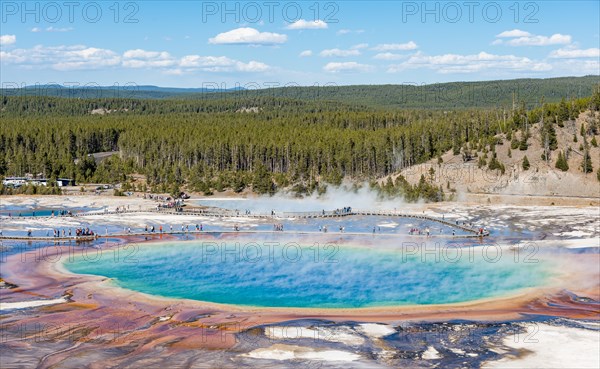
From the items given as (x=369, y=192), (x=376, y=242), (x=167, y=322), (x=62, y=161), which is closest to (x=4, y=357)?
(x=167, y=322)

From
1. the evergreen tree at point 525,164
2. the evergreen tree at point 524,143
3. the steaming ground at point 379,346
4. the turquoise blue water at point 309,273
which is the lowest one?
the steaming ground at point 379,346

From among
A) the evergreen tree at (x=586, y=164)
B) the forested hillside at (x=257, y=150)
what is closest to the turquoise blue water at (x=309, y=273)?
the forested hillside at (x=257, y=150)

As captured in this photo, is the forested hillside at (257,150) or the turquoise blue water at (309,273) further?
the forested hillside at (257,150)

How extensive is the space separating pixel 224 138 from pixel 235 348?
3399 inches

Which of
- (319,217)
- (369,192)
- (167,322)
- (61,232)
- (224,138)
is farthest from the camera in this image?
(224,138)

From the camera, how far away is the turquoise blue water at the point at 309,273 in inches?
1591

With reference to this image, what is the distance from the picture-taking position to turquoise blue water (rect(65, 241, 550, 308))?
4041 centimetres

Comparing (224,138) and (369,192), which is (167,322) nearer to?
(369,192)

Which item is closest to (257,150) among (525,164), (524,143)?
(524,143)

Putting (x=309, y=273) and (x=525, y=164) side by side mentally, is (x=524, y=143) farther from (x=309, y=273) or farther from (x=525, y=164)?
(x=309, y=273)

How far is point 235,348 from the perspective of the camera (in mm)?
30750

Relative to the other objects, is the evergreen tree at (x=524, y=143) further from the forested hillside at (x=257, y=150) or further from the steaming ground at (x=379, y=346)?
the steaming ground at (x=379, y=346)

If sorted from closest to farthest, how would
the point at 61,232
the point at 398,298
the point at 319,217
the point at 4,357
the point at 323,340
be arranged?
the point at 4,357 → the point at 323,340 → the point at 398,298 → the point at 61,232 → the point at 319,217

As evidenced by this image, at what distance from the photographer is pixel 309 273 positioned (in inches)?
1828
